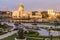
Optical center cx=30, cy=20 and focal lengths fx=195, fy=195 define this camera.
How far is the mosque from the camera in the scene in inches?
229

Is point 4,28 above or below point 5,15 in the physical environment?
below

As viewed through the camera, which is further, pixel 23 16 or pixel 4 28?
pixel 4 28

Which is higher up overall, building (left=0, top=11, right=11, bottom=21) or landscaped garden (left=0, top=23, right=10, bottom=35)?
building (left=0, top=11, right=11, bottom=21)

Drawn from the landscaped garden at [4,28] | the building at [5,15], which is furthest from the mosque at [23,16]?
the landscaped garden at [4,28]

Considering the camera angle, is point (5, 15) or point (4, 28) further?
point (4, 28)

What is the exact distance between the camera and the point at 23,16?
19.4 ft

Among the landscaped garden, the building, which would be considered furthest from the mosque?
the landscaped garden

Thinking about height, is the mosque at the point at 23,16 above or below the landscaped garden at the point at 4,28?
above

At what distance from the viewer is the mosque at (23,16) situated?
19.1ft

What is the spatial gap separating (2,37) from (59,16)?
1892 mm

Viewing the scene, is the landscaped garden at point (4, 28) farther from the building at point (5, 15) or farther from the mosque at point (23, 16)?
the mosque at point (23, 16)

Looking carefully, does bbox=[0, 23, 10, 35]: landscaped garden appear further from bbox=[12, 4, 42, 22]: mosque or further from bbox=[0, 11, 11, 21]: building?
bbox=[12, 4, 42, 22]: mosque

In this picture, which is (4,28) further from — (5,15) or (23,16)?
(23,16)

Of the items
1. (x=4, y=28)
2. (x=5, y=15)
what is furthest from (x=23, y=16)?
(x=4, y=28)
